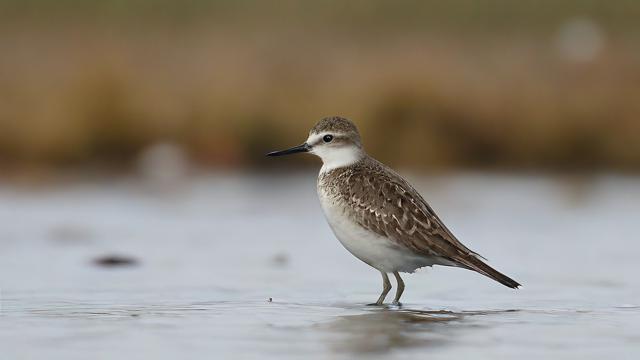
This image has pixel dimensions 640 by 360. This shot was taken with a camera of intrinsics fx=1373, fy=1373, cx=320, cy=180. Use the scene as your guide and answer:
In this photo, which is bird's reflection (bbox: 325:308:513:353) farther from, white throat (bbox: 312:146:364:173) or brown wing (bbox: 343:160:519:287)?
white throat (bbox: 312:146:364:173)

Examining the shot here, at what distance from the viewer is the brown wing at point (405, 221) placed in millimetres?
10445

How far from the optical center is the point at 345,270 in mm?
13445

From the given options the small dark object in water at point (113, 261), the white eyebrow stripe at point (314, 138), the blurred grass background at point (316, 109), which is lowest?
the small dark object in water at point (113, 261)

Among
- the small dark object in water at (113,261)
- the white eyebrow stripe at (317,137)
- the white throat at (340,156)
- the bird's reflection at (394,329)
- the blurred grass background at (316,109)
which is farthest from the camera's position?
the blurred grass background at (316,109)

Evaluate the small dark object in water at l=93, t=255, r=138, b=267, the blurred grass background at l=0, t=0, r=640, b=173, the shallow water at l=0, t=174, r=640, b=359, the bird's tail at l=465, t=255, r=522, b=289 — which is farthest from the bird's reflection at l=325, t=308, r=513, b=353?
the blurred grass background at l=0, t=0, r=640, b=173

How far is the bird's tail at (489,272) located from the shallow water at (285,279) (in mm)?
208

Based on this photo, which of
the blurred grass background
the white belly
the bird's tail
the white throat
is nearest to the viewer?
the bird's tail

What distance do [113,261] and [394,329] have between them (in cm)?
494

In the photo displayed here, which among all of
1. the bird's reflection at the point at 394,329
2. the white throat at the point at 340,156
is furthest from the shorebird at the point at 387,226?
the bird's reflection at the point at 394,329

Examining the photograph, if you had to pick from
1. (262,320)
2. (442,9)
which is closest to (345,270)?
(262,320)

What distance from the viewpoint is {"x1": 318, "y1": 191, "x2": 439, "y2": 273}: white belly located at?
34.9 feet

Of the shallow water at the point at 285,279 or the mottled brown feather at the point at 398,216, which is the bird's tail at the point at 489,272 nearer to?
the mottled brown feather at the point at 398,216

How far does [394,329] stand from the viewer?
9.17m

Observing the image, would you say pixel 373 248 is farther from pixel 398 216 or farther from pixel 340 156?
pixel 340 156
